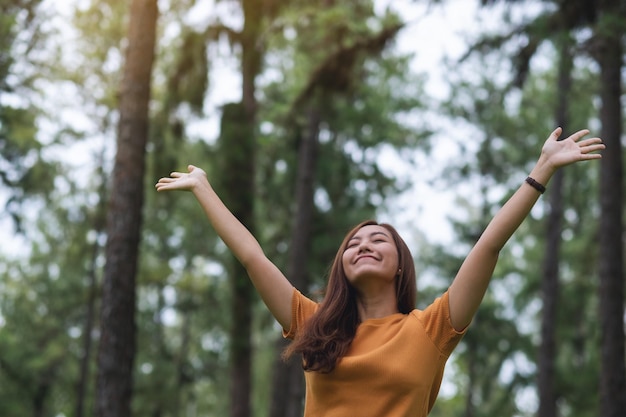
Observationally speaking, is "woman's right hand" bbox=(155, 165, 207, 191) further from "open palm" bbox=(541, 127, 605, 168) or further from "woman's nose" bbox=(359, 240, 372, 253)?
"open palm" bbox=(541, 127, 605, 168)

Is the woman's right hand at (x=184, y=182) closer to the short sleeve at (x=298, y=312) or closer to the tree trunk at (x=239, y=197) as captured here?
the short sleeve at (x=298, y=312)

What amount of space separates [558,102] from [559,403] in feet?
Result: 28.4

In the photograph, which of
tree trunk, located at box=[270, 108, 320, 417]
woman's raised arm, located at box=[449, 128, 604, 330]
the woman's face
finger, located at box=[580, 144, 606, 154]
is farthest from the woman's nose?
tree trunk, located at box=[270, 108, 320, 417]

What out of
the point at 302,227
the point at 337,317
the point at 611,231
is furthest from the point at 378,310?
the point at 302,227

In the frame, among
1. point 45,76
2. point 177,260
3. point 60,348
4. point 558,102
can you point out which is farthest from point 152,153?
point 177,260

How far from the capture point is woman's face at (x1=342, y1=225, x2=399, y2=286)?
340 centimetres

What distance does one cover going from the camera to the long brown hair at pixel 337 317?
3.20m

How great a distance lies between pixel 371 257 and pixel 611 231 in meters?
8.11

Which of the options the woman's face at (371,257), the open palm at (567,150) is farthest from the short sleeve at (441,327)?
Result: the open palm at (567,150)

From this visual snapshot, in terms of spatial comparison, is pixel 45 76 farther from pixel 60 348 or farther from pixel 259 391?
pixel 259 391

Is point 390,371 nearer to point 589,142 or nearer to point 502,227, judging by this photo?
point 502,227

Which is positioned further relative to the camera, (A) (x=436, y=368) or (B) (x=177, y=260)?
(B) (x=177, y=260)

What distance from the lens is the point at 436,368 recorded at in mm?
3213

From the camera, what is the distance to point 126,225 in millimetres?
7945
